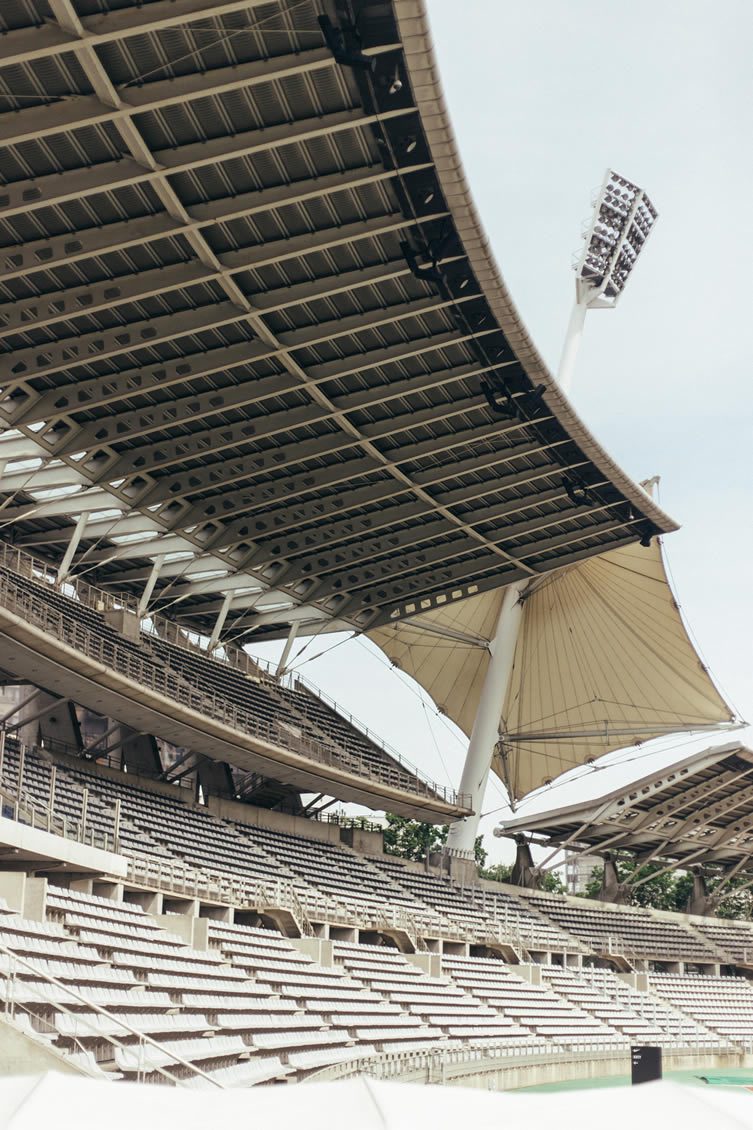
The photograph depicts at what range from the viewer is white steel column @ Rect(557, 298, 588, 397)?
58344 millimetres

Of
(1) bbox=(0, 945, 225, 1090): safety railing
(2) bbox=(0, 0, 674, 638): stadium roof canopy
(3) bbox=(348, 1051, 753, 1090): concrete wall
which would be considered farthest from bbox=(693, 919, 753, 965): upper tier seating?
(1) bbox=(0, 945, 225, 1090): safety railing

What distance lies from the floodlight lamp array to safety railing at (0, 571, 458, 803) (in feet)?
83.0

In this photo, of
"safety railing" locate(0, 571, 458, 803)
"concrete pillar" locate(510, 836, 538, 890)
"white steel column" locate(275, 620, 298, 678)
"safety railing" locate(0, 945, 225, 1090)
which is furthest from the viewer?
"concrete pillar" locate(510, 836, 538, 890)

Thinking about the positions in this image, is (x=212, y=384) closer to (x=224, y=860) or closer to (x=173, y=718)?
(x=173, y=718)

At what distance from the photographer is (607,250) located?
195 feet

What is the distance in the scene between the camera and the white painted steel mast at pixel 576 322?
52.2m

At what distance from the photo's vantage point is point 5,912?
18.9m

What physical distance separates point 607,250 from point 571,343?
476cm

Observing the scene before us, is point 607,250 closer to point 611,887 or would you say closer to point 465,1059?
point 611,887

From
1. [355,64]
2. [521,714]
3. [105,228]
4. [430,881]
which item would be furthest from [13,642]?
[521,714]

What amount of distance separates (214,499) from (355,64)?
18243 millimetres

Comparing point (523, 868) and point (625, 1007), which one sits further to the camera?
point (523, 868)

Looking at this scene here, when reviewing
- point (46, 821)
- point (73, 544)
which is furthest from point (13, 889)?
point (73, 544)

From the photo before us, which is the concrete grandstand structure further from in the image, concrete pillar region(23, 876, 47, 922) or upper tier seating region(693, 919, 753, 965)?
upper tier seating region(693, 919, 753, 965)
